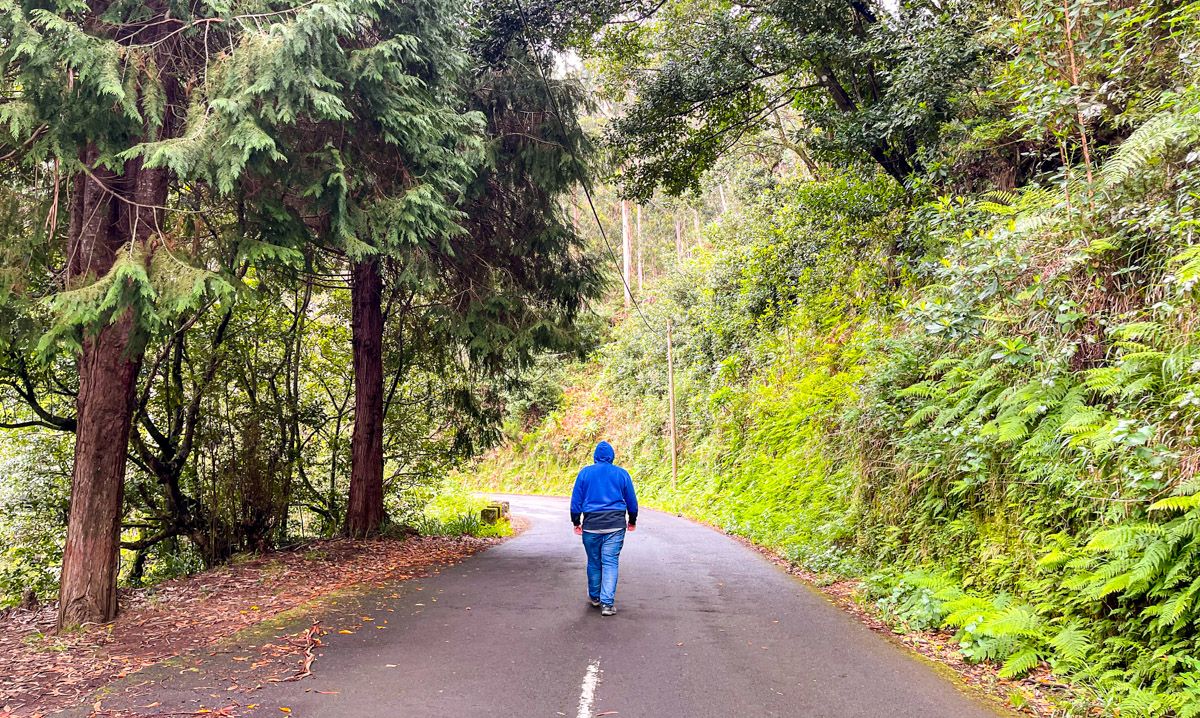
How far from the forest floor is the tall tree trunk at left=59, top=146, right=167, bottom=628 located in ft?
1.31

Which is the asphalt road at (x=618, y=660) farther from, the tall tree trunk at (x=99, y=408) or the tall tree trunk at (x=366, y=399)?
the tall tree trunk at (x=366, y=399)

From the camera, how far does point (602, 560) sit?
7.58 metres

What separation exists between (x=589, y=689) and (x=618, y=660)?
0.73 metres

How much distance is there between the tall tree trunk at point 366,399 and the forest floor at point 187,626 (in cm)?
102

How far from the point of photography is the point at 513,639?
20.6 feet

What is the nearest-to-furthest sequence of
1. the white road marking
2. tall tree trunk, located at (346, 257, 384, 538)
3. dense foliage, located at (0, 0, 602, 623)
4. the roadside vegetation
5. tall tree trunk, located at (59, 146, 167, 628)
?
1. the white road marking
2. the roadside vegetation
3. dense foliage, located at (0, 0, 602, 623)
4. tall tree trunk, located at (59, 146, 167, 628)
5. tall tree trunk, located at (346, 257, 384, 538)

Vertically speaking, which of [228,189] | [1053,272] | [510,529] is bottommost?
[510,529]

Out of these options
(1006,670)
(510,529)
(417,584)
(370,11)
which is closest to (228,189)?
(370,11)

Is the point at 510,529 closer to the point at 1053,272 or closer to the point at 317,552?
the point at 317,552

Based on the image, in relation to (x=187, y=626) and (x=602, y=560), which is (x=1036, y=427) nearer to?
(x=602, y=560)

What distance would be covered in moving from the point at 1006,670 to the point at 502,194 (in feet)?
31.1

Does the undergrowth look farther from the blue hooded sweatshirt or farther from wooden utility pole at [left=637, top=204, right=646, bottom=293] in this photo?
wooden utility pole at [left=637, top=204, right=646, bottom=293]

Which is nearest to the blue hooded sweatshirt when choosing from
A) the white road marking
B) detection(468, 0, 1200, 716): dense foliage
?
the white road marking

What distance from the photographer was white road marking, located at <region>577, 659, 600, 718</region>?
4.59 m
